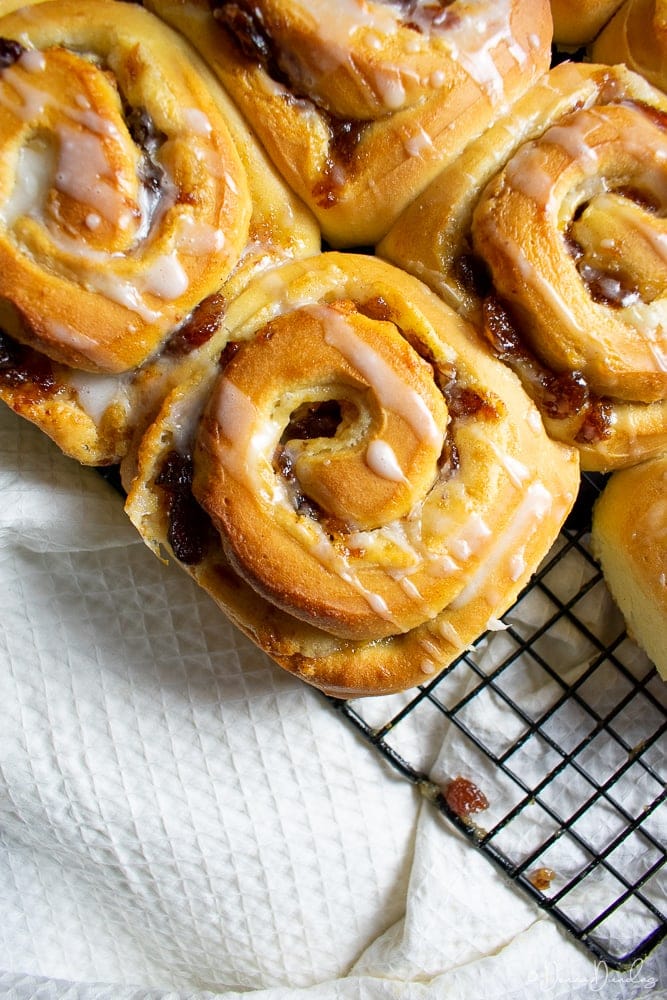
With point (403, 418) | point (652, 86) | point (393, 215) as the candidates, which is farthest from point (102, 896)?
point (652, 86)

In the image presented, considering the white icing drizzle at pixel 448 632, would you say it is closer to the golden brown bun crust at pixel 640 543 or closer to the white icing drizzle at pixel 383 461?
the white icing drizzle at pixel 383 461

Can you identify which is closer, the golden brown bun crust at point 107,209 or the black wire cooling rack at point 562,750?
the golden brown bun crust at point 107,209

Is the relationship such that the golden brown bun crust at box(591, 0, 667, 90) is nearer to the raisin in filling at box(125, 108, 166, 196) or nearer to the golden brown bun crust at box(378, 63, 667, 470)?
the golden brown bun crust at box(378, 63, 667, 470)

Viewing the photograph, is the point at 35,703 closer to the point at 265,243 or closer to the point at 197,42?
the point at 265,243

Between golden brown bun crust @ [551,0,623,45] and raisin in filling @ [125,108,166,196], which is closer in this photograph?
raisin in filling @ [125,108,166,196]

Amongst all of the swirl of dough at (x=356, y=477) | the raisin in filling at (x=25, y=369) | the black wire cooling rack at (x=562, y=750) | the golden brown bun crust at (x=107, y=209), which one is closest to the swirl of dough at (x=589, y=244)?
the swirl of dough at (x=356, y=477)

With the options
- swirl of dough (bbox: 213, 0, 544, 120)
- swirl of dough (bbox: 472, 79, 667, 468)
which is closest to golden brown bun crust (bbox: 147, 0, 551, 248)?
swirl of dough (bbox: 213, 0, 544, 120)

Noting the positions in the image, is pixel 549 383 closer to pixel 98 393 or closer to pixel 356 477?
pixel 356 477
